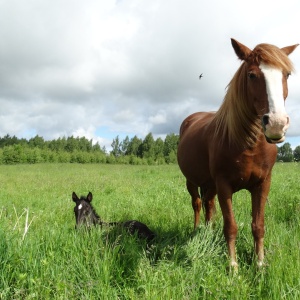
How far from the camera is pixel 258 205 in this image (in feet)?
11.3

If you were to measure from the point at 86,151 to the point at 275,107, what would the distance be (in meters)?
91.5

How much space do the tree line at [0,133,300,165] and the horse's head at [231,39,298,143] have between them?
41.6 meters

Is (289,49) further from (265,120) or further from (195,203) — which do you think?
(195,203)

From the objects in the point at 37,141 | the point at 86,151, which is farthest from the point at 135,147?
the point at 37,141

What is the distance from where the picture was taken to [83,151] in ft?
295

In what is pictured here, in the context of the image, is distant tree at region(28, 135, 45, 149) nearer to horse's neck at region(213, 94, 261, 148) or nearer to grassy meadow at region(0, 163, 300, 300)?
grassy meadow at region(0, 163, 300, 300)

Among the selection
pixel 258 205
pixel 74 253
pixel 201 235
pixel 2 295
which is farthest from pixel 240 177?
pixel 2 295

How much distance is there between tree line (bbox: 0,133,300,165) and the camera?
207 feet

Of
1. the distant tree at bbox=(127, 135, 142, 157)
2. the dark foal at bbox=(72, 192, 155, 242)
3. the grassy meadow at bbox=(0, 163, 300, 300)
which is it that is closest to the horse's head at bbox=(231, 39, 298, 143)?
the grassy meadow at bbox=(0, 163, 300, 300)

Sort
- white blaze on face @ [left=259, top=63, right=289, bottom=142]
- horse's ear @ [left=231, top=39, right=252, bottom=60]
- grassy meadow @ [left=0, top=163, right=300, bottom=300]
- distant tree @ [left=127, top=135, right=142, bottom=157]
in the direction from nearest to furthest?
white blaze on face @ [left=259, top=63, right=289, bottom=142] → grassy meadow @ [left=0, top=163, right=300, bottom=300] → horse's ear @ [left=231, top=39, right=252, bottom=60] → distant tree @ [left=127, top=135, right=142, bottom=157]

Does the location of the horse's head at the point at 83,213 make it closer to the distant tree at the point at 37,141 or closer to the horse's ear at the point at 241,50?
the horse's ear at the point at 241,50

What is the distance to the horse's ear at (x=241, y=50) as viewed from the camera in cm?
301

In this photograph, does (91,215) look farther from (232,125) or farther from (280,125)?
(280,125)

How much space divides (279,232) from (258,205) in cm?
70
